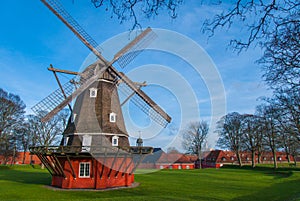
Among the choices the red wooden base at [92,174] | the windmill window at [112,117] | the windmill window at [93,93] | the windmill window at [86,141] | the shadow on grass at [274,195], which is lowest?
the shadow on grass at [274,195]

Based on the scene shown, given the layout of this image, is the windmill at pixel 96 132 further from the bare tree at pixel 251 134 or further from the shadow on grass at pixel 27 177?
the bare tree at pixel 251 134

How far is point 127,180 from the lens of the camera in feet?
56.1

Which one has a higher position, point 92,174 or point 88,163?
point 88,163

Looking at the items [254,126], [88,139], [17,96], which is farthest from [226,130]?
[17,96]

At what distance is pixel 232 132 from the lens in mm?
39219

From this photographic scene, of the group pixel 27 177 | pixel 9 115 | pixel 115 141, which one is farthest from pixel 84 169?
pixel 9 115

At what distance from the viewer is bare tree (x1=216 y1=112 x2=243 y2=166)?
1518 inches

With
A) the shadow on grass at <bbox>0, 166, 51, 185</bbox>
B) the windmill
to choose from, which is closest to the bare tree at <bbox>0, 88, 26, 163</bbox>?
the shadow on grass at <bbox>0, 166, 51, 185</bbox>

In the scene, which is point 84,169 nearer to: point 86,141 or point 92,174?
point 92,174

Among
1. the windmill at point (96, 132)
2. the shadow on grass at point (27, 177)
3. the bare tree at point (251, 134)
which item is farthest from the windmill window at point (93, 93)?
the bare tree at point (251, 134)

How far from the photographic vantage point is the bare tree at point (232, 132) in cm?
3856

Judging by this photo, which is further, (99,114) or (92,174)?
(99,114)

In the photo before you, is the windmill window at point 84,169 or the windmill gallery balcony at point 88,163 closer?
the windmill gallery balcony at point 88,163

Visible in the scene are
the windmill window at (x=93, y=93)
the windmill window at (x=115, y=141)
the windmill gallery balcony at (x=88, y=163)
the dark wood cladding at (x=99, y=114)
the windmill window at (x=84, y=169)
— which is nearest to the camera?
the windmill gallery balcony at (x=88, y=163)
